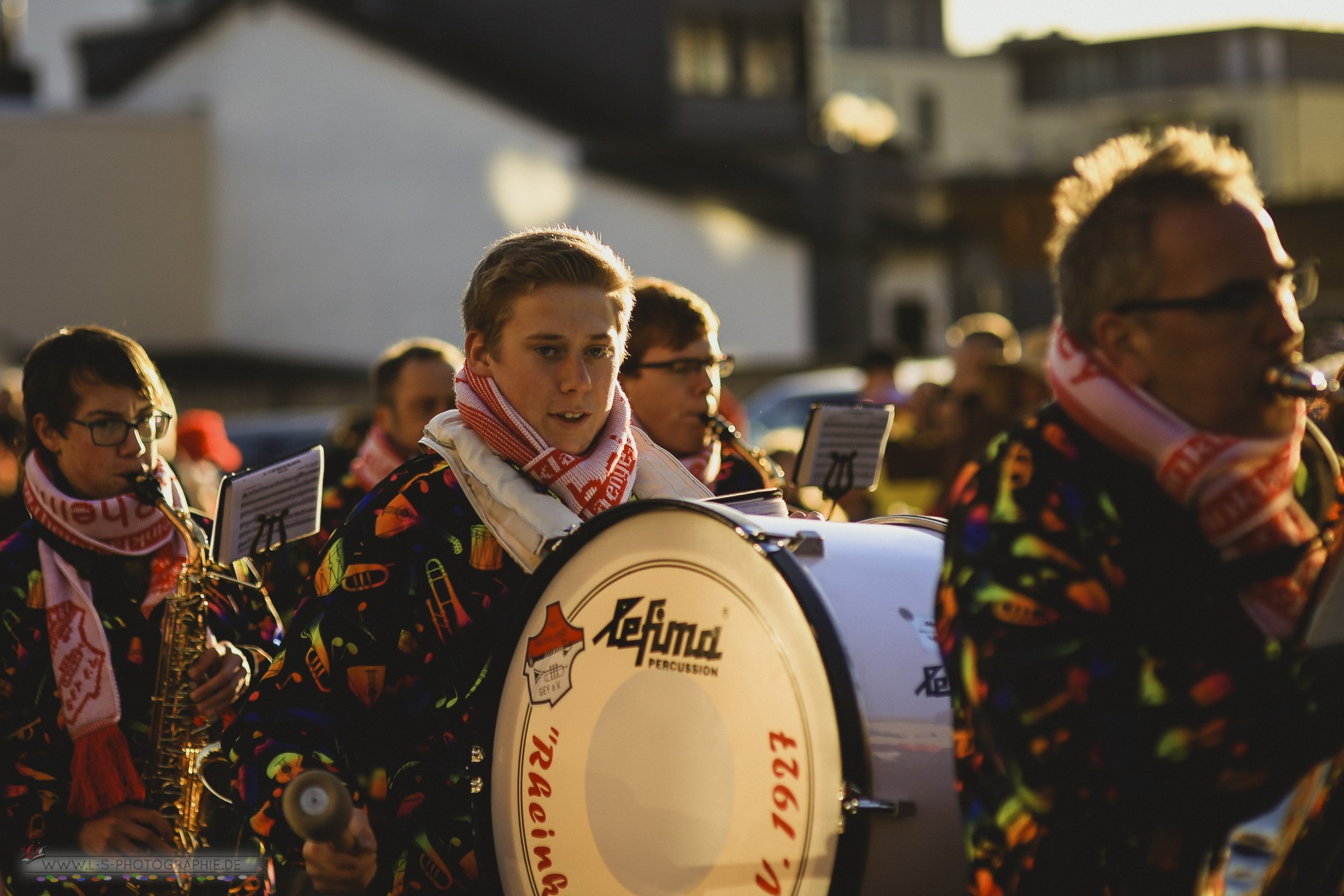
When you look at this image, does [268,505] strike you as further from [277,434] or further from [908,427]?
[277,434]

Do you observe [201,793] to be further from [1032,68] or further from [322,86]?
[1032,68]

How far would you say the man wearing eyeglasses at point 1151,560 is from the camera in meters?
2.02

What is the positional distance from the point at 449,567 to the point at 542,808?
0.44m

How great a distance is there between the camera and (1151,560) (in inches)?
82.0

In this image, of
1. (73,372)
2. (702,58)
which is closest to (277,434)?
(73,372)

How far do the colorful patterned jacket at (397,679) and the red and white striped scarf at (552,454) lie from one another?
120 mm

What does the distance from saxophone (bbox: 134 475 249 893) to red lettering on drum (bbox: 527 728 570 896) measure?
1.09 m

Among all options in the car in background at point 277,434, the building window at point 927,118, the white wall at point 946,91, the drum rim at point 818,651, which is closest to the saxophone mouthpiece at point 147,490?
the drum rim at point 818,651

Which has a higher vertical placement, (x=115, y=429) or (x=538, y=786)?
(x=115, y=429)

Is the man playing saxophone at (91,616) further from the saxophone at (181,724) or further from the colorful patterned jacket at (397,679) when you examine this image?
the colorful patterned jacket at (397,679)

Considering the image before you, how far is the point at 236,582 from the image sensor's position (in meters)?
3.75

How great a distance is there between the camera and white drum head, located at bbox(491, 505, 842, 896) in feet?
8.09

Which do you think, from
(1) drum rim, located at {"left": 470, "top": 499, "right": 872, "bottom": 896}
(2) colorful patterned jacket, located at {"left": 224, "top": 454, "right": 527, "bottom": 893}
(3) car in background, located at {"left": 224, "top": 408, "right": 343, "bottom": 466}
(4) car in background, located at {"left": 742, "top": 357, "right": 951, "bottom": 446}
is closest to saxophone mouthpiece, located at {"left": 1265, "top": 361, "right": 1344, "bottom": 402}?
(1) drum rim, located at {"left": 470, "top": 499, "right": 872, "bottom": 896}

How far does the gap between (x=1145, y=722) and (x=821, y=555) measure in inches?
26.8
